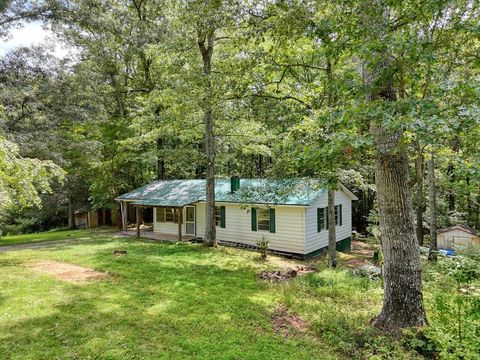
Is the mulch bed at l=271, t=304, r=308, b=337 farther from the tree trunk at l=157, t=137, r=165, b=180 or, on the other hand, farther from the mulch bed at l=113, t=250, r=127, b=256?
the tree trunk at l=157, t=137, r=165, b=180

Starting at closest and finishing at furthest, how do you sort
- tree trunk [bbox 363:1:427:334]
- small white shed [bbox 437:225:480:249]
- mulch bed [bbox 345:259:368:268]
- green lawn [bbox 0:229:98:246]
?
tree trunk [bbox 363:1:427:334]
mulch bed [bbox 345:259:368:268]
small white shed [bbox 437:225:480:249]
green lawn [bbox 0:229:98:246]

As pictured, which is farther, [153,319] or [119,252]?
[119,252]

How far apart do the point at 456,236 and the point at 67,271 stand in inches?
749

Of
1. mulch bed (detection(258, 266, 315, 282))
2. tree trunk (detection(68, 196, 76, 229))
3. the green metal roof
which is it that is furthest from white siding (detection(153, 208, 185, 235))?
tree trunk (detection(68, 196, 76, 229))

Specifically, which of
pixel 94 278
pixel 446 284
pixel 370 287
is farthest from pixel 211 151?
pixel 446 284

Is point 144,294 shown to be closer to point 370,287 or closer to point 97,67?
point 370,287

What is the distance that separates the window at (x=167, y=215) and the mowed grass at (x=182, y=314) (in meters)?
6.65

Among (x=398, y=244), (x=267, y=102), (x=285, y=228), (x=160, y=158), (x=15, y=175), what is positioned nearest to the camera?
(x=398, y=244)

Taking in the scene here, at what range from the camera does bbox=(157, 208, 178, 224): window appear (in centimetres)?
1696

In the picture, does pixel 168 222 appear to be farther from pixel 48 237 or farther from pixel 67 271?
pixel 67 271

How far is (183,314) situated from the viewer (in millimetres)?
6207

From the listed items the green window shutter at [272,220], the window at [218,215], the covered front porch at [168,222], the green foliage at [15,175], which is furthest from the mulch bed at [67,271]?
the green window shutter at [272,220]

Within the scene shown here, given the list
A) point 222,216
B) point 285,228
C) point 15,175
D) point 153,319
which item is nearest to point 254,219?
point 285,228

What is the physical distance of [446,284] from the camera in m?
7.86
